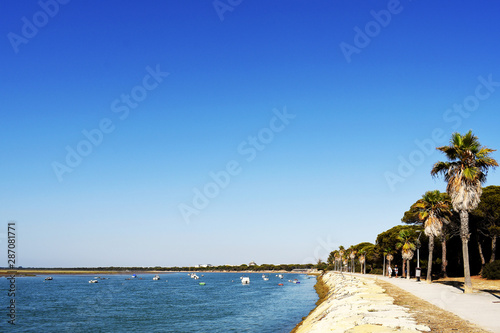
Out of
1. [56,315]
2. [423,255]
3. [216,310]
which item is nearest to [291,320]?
[216,310]

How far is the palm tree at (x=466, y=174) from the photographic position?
25.3 meters

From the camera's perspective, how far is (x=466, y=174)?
25.3 m

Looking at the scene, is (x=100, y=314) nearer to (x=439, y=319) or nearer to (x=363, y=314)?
(x=363, y=314)

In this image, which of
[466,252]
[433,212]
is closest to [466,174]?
[466,252]

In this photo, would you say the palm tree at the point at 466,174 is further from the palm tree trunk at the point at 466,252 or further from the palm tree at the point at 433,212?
the palm tree at the point at 433,212

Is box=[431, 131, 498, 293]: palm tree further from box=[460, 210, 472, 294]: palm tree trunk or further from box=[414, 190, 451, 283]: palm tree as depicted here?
box=[414, 190, 451, 283]: palm tree

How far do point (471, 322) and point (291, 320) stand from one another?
2557 cm

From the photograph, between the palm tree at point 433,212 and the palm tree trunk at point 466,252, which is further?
the palm tree at point 433,212

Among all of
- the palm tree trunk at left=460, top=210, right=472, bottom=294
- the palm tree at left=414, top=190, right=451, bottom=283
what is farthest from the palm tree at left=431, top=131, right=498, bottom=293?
the palm tree at left=414, top=190, right=451, bottom=283

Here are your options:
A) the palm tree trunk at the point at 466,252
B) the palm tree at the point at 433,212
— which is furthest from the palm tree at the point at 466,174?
the palm tree at the point at 433,212

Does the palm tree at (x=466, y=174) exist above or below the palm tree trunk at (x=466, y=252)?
above

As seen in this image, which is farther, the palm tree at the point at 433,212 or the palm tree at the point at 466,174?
the palm tree at the point at 433,212

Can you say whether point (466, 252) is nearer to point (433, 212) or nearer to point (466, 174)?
point (466, 174)

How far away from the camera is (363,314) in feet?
58.4
